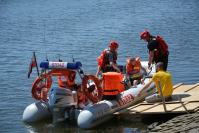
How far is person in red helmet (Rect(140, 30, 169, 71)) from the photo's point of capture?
669 inches

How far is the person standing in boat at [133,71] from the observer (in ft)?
56.0

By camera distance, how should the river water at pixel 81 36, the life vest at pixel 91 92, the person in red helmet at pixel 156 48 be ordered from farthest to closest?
the river water at pixel 81 36
the person in red helmet at pixel 156 48
the life vest at pixel 91 92

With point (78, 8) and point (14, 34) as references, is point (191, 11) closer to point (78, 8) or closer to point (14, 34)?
point (78, 8)

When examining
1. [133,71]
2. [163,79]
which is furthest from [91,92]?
[133,71]

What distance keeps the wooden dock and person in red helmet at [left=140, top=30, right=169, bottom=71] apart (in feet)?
3.81

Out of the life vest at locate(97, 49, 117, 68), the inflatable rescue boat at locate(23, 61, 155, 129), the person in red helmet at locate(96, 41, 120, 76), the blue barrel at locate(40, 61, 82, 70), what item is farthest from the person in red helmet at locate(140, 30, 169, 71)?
the blue barrel at locate(40, 61, 82, 70)

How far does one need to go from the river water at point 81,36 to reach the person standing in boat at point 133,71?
1.97m

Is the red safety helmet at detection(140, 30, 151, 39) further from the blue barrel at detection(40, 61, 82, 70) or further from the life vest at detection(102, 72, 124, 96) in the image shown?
the blue barrel at detection(40, 61, 82, 70)

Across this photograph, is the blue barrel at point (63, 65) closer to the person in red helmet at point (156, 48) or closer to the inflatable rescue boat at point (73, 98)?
the inflatable rescue boat at point (73, 98)

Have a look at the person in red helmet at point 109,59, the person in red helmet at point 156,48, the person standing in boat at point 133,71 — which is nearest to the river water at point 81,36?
the person in red helmet at point 109,59

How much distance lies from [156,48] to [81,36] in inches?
609

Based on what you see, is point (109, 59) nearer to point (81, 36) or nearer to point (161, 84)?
point (161, 84)

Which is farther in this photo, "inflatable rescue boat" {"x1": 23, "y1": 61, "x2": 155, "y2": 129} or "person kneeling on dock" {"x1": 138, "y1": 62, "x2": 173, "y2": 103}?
"person kneeling on dock" {"x1": 138, "y1": 62, "x2": 173, "y2": 103}

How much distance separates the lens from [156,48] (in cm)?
1709
